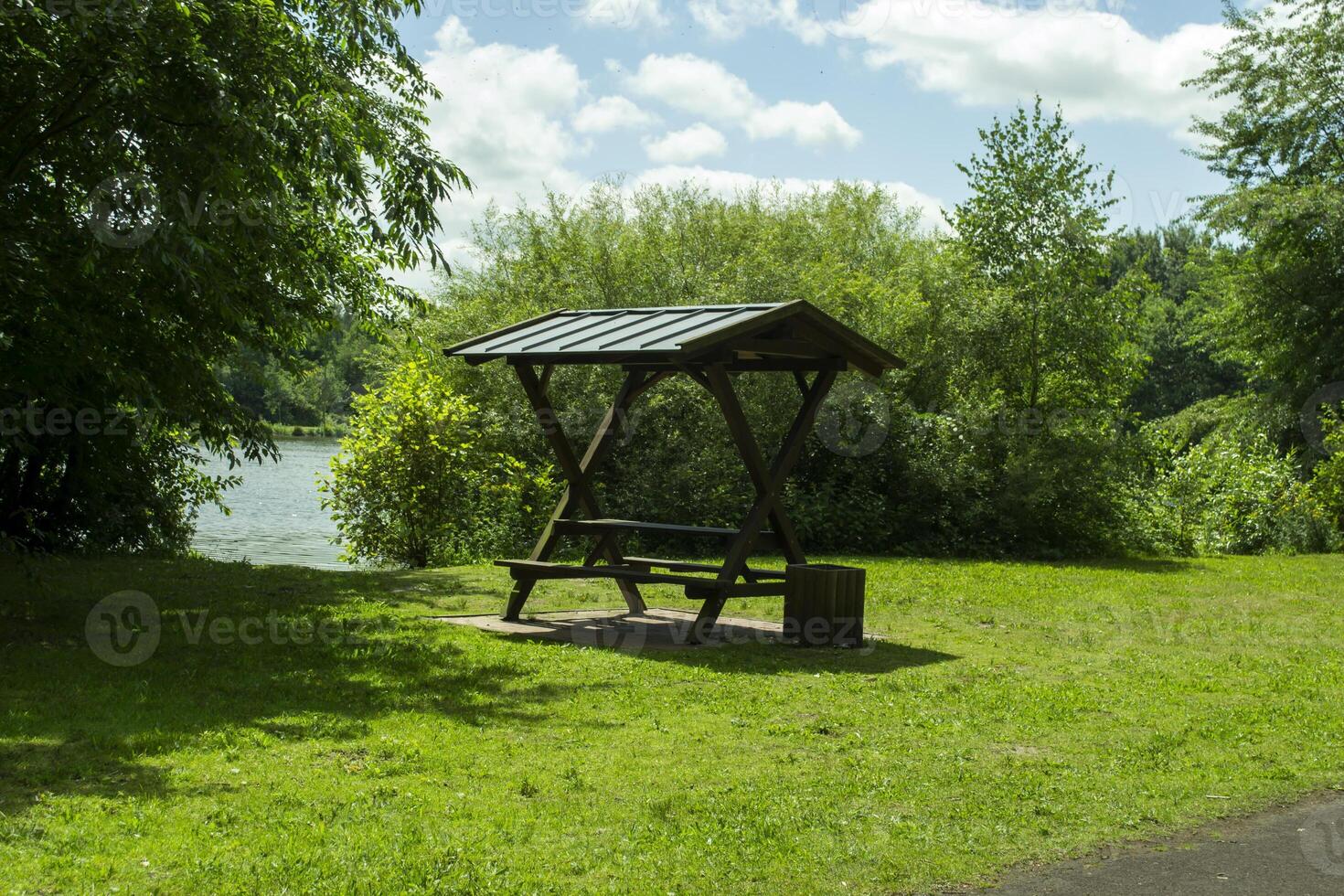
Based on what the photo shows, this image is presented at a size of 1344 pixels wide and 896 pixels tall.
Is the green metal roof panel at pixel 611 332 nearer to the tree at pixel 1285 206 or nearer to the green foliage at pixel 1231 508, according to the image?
the green foliage at pixel 1231 508

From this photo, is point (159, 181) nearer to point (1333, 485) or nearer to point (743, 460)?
point (743, 460)

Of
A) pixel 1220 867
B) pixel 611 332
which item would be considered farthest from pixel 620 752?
pixel 611 332

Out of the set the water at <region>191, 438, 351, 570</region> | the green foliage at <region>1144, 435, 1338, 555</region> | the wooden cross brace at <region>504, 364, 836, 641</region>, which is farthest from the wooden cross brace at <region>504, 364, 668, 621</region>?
the green foliage at <region>1144, 435, 1338, 555</region>

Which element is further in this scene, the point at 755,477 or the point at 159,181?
the point at 755,477

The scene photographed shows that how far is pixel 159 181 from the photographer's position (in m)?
10.1

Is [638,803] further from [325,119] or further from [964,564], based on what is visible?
[964,564]

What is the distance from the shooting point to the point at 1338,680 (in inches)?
402

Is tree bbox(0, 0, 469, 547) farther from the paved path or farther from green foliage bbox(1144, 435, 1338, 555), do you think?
green foliage bbox(1144, 435, 1338, 555)

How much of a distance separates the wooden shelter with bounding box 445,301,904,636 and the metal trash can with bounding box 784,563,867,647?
1.14 ft

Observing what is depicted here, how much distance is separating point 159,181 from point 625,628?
571 centimetres

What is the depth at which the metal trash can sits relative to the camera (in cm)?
1131

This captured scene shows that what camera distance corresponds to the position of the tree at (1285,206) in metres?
30.9

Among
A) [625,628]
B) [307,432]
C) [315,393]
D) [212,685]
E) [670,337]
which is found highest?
[315,393]

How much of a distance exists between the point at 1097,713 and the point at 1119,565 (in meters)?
12.0
